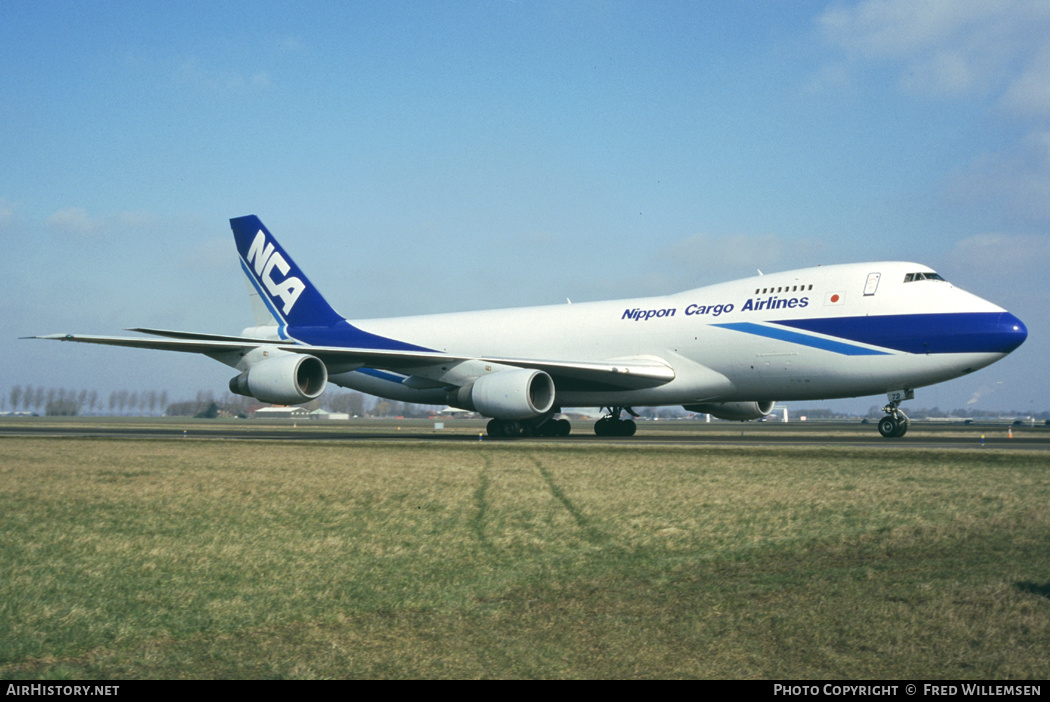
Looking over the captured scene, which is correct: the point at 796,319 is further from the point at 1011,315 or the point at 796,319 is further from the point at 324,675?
the point at 324,675

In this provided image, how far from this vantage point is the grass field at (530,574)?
20.1ft

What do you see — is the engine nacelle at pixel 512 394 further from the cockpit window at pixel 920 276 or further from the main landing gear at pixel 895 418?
the cockpit window at pixel 920 276

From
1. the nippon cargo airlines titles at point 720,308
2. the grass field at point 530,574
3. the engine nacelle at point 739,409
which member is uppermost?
the nippon cargo airlines titles at point 720,308

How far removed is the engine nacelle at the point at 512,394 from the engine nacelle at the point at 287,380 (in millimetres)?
4850

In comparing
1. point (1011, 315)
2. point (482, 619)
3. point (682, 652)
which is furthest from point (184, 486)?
point (1011, 315)

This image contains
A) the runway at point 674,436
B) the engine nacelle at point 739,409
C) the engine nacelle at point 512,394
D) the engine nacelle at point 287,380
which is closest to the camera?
the runway at point 674,436

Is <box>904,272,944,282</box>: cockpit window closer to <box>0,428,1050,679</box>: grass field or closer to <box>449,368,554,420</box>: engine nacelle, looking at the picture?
<box>0,428,1050,679</box>: grass field

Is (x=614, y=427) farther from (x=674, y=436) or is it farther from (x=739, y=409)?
(x=739, y=409)

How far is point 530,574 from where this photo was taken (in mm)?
8516

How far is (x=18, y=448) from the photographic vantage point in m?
21.1

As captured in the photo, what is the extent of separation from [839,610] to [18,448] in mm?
20822

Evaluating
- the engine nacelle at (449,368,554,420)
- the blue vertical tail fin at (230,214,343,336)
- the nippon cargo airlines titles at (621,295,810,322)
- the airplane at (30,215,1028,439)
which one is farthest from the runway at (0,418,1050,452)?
the blue vertical tail fin at (230,214,343,336)

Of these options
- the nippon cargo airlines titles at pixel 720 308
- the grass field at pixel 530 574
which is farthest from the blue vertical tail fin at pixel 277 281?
the grass field at pixel 530 574

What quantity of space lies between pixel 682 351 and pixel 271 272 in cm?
1892
